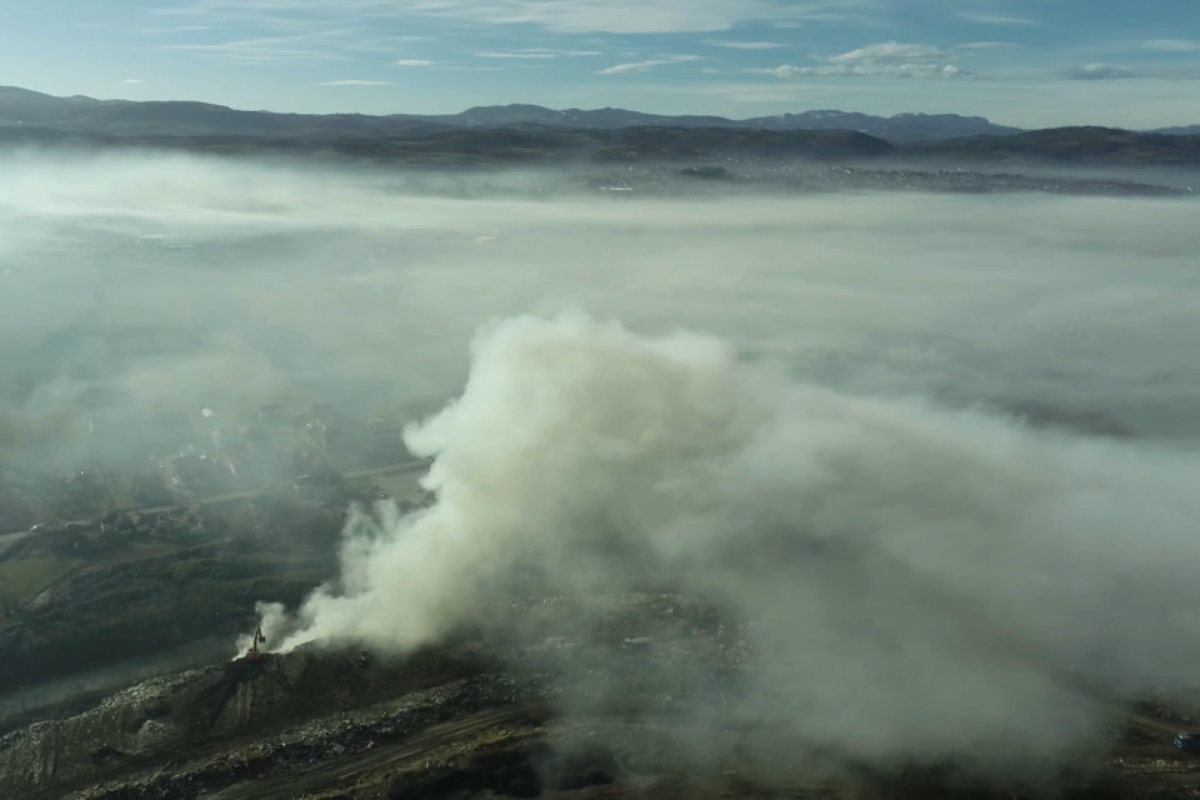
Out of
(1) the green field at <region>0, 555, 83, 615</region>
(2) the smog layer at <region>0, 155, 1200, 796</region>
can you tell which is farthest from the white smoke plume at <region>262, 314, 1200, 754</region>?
(1) the green field at <region>0, 555, 83, 615</region>

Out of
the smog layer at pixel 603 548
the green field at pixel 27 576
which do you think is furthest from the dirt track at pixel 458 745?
the green field at pixel 27 576

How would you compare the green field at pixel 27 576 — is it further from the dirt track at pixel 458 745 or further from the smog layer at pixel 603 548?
the dirt track at pixel 458 745

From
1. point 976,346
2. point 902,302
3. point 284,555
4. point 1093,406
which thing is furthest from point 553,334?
point 902,302

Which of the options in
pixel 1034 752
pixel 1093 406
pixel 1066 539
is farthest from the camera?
pixel 1093 406

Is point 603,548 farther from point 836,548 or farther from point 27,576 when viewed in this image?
point 27,576

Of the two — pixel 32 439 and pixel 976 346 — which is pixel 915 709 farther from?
pixel 976 346

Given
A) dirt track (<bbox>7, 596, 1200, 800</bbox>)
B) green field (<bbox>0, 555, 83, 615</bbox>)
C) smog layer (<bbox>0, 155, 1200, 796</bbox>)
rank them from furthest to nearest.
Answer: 1. green field (<bbox>0, 555, 83, 615</bbox>)
2. smog layer (<bbox>0, 155, 1200, 796</bbox>)
3. dirt track (<bbox>7, 596, 1200, 800</bbox>)

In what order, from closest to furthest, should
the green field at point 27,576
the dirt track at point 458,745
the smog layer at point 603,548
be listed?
1. the dirt track at point 458,745
2. the smog layer at point 603,548
3. the green field at point 27,576

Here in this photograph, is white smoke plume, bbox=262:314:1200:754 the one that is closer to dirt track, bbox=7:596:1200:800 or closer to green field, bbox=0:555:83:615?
dirt track, bbox=7:596:1200:800
